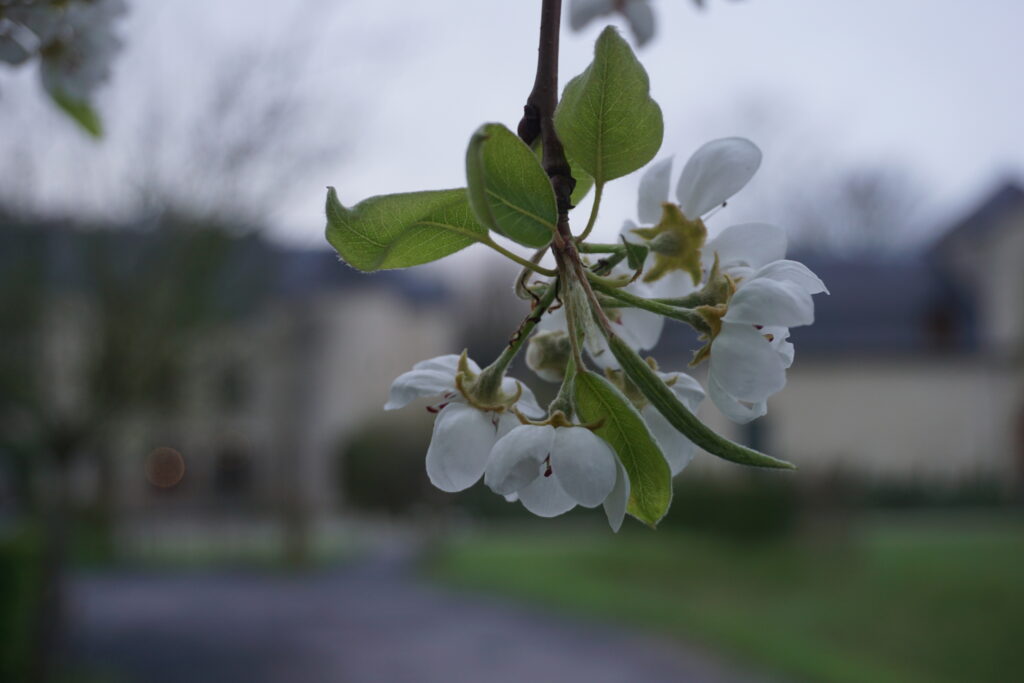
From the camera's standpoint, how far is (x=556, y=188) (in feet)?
1.45

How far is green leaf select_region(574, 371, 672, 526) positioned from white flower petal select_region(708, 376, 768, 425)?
0.04m

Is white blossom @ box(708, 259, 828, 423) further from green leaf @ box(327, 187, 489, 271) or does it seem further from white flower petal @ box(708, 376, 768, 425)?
green leaf @ box(327, 187, 489, 271)

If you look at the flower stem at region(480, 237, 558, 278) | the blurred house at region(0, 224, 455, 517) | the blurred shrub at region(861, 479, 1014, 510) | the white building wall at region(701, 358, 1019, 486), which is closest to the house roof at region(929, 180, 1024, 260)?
the white building wall at region(701, 358, 1019, 486)

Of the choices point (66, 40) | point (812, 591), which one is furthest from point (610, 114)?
point (812, 591)

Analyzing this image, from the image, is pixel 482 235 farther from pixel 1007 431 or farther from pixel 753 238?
pixel 1007 431

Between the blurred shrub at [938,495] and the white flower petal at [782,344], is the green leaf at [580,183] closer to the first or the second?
the white flower petal at [782,344]

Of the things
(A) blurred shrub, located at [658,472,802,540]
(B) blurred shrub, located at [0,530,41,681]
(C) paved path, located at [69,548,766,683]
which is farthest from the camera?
(A) blurred shrub, located at [658,472,802,540]

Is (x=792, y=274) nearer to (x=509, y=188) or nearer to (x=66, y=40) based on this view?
(x=509, y=188)

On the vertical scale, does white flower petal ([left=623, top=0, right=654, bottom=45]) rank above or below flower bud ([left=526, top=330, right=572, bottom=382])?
above

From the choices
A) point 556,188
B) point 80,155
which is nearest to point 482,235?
point 556,188

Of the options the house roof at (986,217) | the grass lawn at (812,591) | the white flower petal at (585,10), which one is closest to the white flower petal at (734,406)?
the white flower petal at (585,10)

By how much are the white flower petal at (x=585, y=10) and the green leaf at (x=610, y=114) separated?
1.08 ft

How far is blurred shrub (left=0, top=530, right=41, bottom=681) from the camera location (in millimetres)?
5078

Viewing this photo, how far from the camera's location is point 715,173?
509 mm
